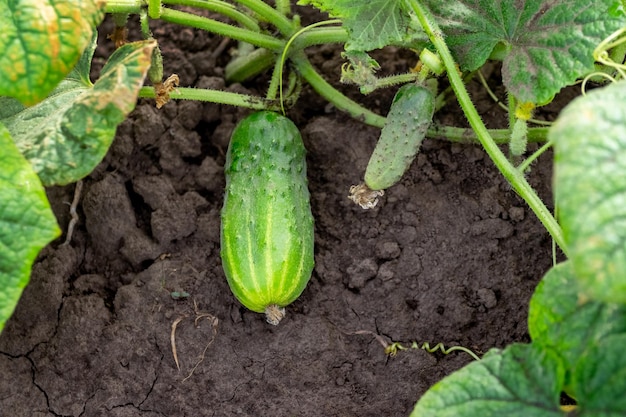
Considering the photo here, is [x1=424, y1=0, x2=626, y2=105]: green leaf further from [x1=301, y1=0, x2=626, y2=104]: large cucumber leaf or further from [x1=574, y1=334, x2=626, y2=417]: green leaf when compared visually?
[x1=574, y1=334, x2=626, y2=417]: green leaf

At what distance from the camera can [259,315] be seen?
256 centimetres

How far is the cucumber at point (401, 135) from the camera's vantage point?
7.68 feet

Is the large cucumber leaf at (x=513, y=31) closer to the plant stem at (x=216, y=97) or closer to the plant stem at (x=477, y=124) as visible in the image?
the plant stem at (x=477, y=124)

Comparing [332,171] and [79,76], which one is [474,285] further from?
[79,76]

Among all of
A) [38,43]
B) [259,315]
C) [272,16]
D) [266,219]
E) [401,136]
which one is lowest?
[259,315]

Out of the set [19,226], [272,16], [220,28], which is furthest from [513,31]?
[19,226]

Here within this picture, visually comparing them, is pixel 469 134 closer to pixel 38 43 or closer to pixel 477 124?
pixel 477 124

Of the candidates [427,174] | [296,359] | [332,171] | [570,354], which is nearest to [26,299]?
[296,359]

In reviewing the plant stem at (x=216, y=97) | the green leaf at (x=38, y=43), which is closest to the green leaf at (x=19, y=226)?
the green leaf at (x=38, y=43)

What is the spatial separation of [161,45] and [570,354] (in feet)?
6.76

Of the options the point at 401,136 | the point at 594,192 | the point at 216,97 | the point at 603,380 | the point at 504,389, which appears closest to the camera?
the point at 594,192

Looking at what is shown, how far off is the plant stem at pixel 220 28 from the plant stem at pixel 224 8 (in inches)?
1.5

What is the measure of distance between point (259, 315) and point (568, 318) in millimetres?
1129

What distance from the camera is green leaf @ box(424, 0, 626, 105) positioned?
2121mm
